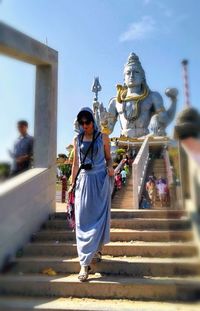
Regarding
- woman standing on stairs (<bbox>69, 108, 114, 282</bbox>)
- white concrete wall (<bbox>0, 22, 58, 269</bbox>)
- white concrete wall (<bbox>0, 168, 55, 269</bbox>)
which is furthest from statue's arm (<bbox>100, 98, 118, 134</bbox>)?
woman standing on stairs (<bbox>69, 108, 114, 282</bbox>)

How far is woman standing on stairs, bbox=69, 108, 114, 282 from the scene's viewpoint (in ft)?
12.1

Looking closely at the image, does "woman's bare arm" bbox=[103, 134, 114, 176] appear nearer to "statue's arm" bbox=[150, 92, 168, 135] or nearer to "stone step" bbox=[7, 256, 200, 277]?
"stone step" bbox=[7, 256, 200, 277]

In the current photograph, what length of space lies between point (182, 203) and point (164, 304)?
160cm

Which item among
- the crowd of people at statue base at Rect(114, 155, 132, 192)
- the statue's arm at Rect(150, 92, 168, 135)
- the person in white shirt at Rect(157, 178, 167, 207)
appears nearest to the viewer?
the person in white shirt at Rect(157, 178, 167, 207)

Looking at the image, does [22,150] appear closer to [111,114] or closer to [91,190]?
[91,190]

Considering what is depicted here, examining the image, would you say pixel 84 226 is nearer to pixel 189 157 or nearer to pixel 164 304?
pixel 164 304

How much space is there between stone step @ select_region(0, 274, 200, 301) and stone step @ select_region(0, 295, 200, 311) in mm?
59

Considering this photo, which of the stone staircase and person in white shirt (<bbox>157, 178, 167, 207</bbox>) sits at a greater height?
person in white shirt (<bbox>157, 178, 167, 207</bbox>)

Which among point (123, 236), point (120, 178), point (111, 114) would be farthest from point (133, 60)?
point (123, 236)

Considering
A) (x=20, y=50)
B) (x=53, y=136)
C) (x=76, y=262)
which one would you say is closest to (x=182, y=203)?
(x=76, y=262)

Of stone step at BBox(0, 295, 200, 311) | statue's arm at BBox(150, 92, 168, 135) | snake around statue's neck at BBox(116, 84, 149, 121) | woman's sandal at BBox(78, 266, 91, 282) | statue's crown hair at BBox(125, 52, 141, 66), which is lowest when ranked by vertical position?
stone step at BBox(0, 295, 200, 311)

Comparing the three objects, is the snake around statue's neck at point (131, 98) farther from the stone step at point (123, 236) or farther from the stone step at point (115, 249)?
the stone step at point (115, 249)

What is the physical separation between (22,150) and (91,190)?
163 centimetres

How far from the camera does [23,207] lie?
179 inches
